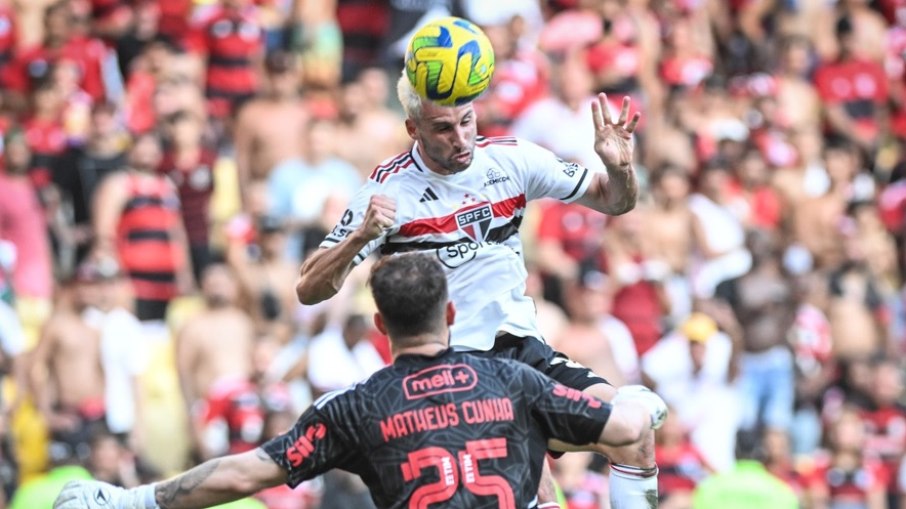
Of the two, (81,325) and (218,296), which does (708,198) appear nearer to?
(218,296)

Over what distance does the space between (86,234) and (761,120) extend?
7350mm

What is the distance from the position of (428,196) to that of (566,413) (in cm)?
158

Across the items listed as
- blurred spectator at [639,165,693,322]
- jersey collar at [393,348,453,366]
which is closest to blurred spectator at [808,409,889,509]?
blurred spectator at [639,165,693,322]

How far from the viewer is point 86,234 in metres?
15.9

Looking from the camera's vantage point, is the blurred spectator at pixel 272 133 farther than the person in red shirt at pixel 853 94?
No

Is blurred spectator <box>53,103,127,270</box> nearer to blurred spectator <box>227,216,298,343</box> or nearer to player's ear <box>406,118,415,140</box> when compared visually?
blurred spectator <box>227,216,298,343</box>

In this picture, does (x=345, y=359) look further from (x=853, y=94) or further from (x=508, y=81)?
(x=853, y=94)

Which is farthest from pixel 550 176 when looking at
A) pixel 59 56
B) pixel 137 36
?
pixel 137 36

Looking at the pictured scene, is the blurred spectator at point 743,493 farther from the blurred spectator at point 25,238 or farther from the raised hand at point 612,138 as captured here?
the blurred spectator at point 25,238

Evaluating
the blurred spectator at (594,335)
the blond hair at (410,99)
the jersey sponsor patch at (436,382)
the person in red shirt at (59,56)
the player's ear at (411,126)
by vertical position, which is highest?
the person in red shirt at (59,56)

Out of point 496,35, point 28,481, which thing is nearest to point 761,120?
point 496,35

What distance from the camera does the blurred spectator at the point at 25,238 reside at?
1548cm

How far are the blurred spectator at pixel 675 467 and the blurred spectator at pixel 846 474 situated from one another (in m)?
1.28

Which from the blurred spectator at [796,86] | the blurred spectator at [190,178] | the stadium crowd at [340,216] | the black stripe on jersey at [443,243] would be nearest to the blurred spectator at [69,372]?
the stadium crowd at [340,216]
